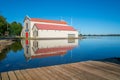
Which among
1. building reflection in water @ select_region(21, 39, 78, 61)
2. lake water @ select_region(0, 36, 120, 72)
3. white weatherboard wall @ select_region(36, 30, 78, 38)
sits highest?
white weatherboard wall @ select_region(36, 30, 78, 38)

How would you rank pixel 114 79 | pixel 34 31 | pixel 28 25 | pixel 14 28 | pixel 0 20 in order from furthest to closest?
1. pixel 14 28
2. pixel 28 25
3. pixel 34 31
4. pixel 0 20
5. pixel 114 79

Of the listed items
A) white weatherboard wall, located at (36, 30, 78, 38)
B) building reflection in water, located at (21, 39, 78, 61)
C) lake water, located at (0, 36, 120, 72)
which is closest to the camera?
lake water, located at (0, 36, 120, 72)

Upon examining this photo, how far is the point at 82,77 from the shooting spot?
16.0ft

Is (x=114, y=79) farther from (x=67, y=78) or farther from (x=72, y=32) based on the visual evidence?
(x=72, y=32)

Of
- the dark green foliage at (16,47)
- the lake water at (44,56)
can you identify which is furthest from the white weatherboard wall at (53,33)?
the lake water at (44,56)

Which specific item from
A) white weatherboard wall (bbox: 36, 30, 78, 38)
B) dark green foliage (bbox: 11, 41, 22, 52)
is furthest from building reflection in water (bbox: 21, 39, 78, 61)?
white weatherboard wall (bbox: 36, 30, 78, 38)

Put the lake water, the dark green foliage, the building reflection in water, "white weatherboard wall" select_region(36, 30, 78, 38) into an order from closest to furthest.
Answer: the lake water
the building reflection in water
the dark green foliage
"white weatherboard wall" select_region(36, 30, 78, 38)

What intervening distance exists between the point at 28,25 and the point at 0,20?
41.8ft

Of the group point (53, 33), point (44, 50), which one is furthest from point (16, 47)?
point (53, 33)

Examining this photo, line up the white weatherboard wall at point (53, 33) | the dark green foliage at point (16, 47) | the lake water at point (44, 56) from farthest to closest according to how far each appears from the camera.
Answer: the white weatherboard wall at point (53, 33) → the dark green foliage at point (16, 47) → the lake water at point (44, 56)

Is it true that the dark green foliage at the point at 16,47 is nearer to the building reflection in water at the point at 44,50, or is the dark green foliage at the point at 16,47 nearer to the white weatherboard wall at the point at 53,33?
the building reflection in water at the point at 44,50

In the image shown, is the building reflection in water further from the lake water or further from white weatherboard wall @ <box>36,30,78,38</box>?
white weatherboard wall @ <box>36,30,78,38</box>

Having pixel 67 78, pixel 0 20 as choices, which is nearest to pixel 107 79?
pixel 67 78

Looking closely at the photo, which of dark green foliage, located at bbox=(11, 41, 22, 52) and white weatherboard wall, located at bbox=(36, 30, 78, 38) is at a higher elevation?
white weatherboard wall, located at bbox=(36, 30, 78, 38)
